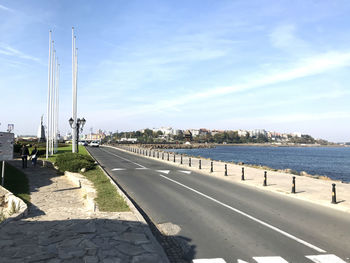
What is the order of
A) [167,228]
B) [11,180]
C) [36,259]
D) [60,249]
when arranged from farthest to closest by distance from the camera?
1. [11,180]
2. [167,228]
3. [60,249]
4. [36,259]

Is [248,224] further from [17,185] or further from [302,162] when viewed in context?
[302,162]

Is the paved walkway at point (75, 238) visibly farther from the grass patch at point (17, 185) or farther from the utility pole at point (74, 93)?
the utility pole at point (74, 93)

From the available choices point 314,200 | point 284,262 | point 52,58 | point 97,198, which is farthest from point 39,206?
point 52,58

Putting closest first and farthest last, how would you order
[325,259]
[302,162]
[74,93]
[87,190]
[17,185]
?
[325,259] < [87,190] < [17,185] < [74,93] < [302,162]

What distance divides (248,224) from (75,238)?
17.4ft

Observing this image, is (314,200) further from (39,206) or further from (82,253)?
(39,206)

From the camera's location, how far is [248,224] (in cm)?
870

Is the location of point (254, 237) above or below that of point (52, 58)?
below

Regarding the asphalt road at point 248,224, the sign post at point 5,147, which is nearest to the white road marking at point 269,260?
the asphalt road at point 248,224

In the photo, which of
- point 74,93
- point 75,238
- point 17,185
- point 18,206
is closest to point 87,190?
point 18,206

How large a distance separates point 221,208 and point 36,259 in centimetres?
705

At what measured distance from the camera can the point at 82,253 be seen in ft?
19.4

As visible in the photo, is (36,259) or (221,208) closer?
(36,259)

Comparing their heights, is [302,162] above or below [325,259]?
below
